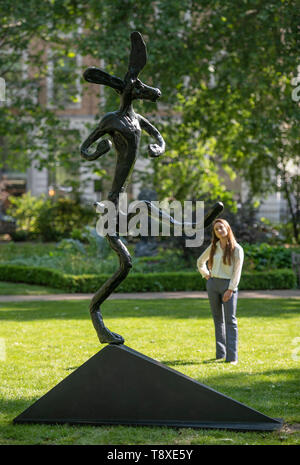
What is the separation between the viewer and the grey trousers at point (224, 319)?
25.5ft

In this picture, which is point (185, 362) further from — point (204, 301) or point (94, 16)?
point (94, 16)

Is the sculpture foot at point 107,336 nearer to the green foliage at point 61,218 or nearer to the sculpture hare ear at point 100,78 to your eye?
the sculpture hare ear at point 100,78

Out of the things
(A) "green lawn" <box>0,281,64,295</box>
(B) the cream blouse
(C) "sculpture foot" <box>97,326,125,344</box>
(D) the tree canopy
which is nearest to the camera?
(C) "sculpture foot" <box>97,326,125,344</box>

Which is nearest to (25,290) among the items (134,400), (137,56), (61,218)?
(134,400)

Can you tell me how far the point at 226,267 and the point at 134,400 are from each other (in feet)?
8.83

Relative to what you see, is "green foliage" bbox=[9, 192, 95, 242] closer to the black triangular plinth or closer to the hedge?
the hedge

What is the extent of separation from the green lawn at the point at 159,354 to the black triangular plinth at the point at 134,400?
0.38ft

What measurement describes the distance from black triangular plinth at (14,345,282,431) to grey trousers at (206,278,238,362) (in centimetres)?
238

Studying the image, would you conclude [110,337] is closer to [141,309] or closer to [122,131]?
[122,131]

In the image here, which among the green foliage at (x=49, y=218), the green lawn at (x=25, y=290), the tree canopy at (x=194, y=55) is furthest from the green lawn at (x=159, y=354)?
the green foliage at (x=49, y=218)

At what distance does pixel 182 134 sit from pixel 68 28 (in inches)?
172

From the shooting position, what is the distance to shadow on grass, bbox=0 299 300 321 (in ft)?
37.7

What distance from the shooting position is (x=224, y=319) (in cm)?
795

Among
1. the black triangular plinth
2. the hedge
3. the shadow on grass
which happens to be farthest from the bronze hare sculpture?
the hedge
